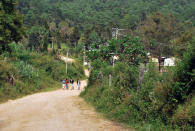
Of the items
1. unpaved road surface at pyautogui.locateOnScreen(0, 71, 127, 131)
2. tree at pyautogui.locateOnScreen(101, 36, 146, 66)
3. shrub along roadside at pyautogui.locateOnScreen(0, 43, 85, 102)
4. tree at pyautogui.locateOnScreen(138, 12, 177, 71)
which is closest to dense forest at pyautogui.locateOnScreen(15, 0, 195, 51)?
tree at pyautogui.locateOnScreen(138, 12, 177, 71)

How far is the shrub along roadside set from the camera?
25906mm

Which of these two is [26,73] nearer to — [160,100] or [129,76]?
[129,76]

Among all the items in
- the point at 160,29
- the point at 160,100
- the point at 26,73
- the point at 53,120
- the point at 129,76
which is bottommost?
the point at 53,120

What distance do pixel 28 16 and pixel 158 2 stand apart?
47582 mm

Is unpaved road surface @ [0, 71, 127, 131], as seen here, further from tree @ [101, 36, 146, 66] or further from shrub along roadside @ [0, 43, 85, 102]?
shrub along roadside @ [0, 43, 85, 102]

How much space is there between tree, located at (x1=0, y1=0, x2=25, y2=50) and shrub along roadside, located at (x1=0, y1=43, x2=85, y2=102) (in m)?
2.42

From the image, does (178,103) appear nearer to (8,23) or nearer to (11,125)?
(11,125)

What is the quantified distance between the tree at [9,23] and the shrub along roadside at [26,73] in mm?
2422

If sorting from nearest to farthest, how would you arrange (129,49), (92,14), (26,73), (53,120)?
1. (53,120)
2. (129,49)
3. (26,73)
4. (92,14)

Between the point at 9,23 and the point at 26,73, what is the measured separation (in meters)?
6.51

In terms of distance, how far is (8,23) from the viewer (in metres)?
33.3

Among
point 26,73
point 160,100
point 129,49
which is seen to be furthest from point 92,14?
point 160,100

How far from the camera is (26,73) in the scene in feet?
104

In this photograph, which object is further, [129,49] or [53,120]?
[129,49]
